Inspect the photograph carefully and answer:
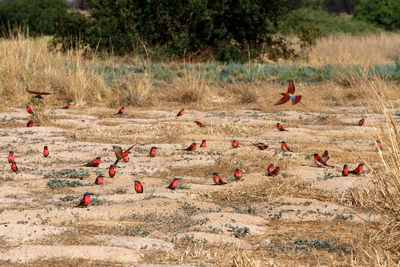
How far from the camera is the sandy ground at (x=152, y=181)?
152 inches

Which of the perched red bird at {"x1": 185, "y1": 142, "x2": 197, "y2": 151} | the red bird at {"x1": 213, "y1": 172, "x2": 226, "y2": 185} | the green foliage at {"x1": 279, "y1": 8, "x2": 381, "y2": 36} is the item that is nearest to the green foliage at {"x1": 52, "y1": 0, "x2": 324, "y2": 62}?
the green foliage at {"x1": 279, "y1": 8, "x2": 381, "y2": 36}

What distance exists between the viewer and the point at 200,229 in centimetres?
415

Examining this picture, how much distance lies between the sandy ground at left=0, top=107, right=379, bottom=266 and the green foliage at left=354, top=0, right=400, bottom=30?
835 inches

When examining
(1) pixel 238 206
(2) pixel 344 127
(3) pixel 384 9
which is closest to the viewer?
(1) pixel 238 206

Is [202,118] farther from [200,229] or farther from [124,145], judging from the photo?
[200,229]

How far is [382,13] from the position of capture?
98.0ft

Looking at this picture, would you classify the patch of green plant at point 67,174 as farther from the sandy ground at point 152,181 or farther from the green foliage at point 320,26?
the green foliage at point 320,26

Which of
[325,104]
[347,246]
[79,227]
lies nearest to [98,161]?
[79,227]

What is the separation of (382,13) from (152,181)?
26.9 meters

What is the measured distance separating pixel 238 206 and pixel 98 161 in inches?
67.6

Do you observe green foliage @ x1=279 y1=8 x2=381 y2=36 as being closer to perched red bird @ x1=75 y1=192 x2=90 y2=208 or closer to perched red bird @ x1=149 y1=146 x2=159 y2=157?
perched red bird @ x1=149 y1=146 x2=159 y2=157

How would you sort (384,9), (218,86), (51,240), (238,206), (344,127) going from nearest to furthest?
1. (51,240)
2. (238,206)
3. (344,127)
4. (218,86)
5. (384,9)

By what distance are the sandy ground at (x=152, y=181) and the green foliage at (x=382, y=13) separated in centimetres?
2120

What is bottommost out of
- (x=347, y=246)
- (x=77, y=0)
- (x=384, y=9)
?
(x=77, y=0)
